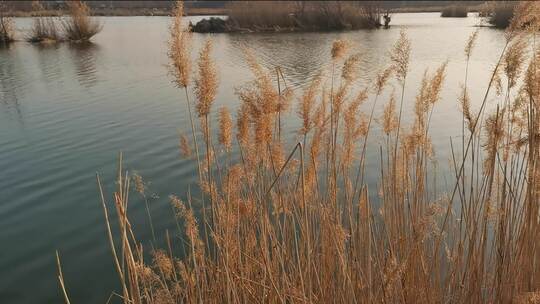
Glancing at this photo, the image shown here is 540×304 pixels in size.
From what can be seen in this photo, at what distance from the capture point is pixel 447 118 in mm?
8375

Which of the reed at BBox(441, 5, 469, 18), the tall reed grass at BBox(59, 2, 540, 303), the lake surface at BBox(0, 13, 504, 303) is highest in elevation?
the reed at BBox(441, 5, 469, 18)

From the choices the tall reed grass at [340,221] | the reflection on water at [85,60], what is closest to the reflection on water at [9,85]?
the reflection on water at [85,60]

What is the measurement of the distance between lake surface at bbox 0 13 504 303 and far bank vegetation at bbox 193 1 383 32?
8670 millimetres

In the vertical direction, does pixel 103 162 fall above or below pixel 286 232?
below

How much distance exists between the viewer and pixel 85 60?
16.1m

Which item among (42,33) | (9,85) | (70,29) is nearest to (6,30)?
(42,33)

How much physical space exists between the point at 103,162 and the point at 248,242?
489 centimetres

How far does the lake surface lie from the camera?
4434 mm

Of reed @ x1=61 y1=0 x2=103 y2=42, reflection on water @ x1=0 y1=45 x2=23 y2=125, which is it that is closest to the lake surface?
reflection on water @ x1=0 y1=45 x2=23 y2=125

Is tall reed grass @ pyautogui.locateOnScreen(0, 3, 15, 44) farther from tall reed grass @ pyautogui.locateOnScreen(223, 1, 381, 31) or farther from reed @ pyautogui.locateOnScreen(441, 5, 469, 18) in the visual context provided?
reed @ pyautogui.locateOnScreen(441, 5, 469, 18)

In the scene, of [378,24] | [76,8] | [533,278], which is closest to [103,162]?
[533,278]

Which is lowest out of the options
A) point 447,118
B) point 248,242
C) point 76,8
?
point 447,118

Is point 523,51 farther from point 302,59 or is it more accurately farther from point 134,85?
point 302,59

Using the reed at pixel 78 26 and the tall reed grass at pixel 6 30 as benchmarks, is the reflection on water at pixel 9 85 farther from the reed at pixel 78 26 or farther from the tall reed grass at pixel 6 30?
the reed at pixel 78 26
